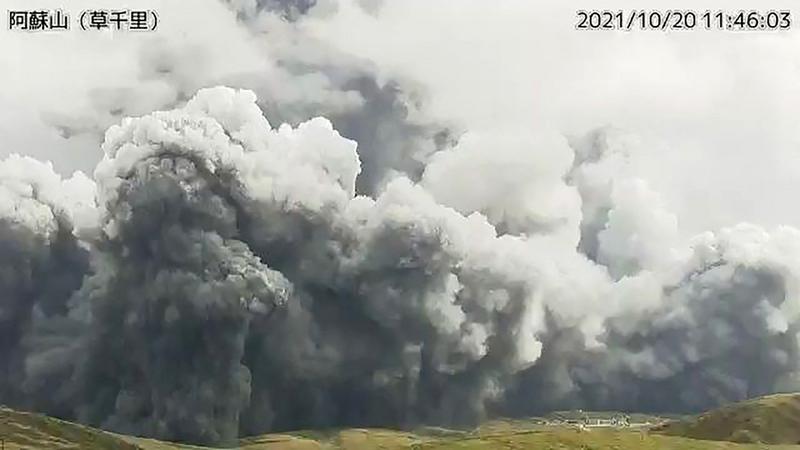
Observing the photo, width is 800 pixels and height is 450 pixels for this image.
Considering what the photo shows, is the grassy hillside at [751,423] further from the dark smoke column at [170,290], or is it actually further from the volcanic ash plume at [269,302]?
the dark smoke column at [170,290]

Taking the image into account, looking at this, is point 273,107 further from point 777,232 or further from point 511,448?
point 777,232

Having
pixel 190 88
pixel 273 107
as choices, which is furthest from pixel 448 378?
pixel 190 88

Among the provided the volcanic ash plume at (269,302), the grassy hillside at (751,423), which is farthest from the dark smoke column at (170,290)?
the grassy hillside at (751,423)

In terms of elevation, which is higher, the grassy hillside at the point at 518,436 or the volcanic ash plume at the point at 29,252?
the volcanic ash plume at the point at 29,252

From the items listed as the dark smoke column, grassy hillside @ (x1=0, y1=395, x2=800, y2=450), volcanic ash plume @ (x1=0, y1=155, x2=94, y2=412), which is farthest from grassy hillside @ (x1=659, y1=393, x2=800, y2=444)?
volcanic ash plume @ (x1=0, y1=155, x2=94, y2=412)

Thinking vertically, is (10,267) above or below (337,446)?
above

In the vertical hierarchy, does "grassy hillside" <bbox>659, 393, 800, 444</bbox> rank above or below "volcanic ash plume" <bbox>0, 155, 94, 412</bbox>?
below

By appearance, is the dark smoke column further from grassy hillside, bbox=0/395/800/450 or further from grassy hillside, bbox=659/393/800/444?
grassy hillside, bbox=659/393/800/444
